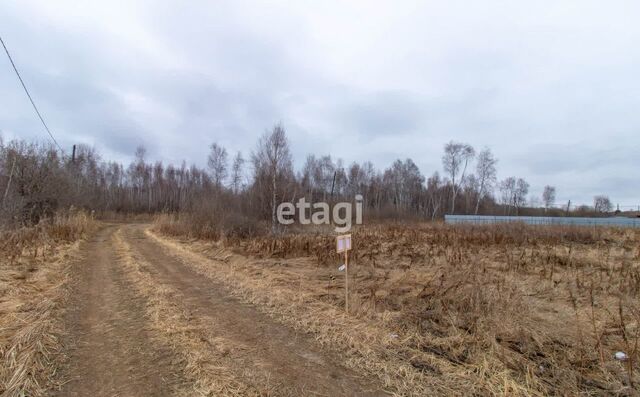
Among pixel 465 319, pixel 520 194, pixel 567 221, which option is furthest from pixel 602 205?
pixel 465 319

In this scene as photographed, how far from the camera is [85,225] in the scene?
18.2 meters

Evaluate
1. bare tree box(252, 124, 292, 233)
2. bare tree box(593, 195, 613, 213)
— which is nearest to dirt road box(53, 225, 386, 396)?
bare tree box(252, 124, 292, 233)

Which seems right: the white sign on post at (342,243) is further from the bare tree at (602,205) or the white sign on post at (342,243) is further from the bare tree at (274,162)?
the bare tree at (602,205)

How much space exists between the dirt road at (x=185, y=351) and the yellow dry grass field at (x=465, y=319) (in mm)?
389

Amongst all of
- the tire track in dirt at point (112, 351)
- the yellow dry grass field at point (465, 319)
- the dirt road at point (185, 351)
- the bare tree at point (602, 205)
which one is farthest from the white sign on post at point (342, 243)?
the bare tree at point (602, 205)

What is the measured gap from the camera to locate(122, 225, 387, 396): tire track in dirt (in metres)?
3.28

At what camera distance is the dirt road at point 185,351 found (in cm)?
322

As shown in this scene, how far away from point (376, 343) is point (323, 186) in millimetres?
54718

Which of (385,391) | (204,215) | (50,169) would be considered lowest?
(385,391)

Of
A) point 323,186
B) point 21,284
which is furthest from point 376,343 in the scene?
point 323,186

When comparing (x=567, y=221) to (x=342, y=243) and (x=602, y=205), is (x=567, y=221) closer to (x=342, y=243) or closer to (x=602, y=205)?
(x=342, y=243)

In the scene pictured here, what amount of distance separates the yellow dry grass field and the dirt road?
389mm

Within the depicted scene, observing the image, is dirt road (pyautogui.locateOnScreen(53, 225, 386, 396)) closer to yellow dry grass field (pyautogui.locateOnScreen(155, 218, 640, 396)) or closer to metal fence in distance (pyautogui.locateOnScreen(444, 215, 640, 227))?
yellow dry grass field (pyautogui.locateOnScreen(155, 218, 640, 396))

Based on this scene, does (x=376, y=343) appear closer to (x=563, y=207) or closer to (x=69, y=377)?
(x=69, y=377)
